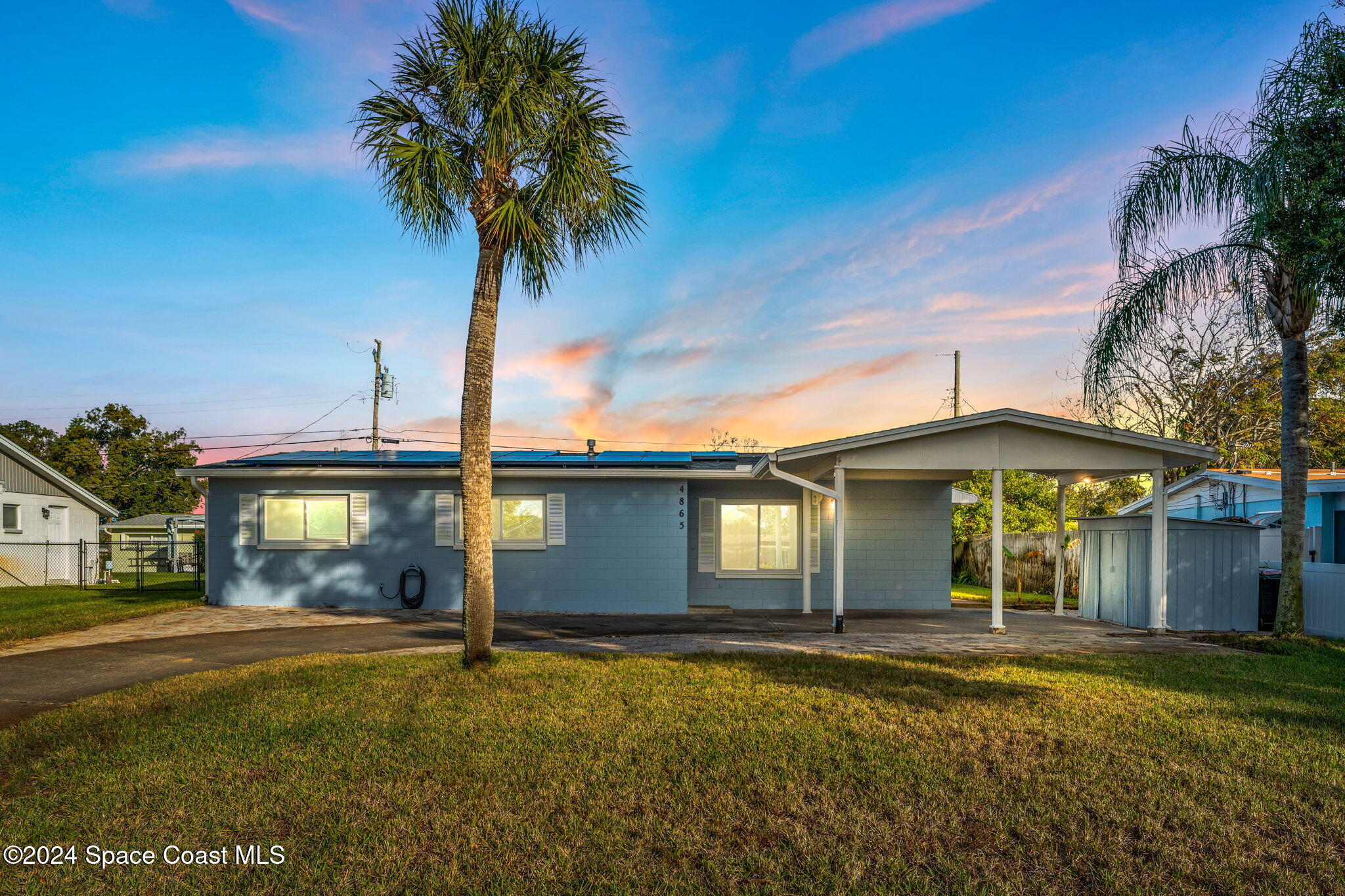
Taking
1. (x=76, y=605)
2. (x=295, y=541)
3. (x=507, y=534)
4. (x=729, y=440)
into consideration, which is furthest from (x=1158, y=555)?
(x=729, y=440)

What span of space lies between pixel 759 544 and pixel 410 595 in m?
7.01

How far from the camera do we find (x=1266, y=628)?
1211cm

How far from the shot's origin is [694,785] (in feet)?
14.3

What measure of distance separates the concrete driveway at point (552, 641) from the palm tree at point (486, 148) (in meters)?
2.99

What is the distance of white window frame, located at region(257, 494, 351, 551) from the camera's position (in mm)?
13953

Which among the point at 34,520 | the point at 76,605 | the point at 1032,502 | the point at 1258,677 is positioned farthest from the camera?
the point at 1032,502

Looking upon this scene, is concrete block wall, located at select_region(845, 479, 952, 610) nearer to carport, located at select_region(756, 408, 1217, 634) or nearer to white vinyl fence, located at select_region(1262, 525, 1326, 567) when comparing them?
carport, located at select_region(756, 408, 1217, 634)

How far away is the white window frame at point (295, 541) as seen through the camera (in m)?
14.0

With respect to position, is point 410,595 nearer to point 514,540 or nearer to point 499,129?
point 514,540

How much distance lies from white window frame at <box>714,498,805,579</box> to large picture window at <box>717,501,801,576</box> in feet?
0.04

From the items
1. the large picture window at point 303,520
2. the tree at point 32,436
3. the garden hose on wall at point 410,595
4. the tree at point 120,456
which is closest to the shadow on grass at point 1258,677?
the garden hose on wall at point 410,595

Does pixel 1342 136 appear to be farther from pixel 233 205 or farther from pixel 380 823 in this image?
pixel 233 205

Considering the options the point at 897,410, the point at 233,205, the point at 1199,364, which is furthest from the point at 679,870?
the point at 1199,364

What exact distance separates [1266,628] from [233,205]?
20644 millimetres
